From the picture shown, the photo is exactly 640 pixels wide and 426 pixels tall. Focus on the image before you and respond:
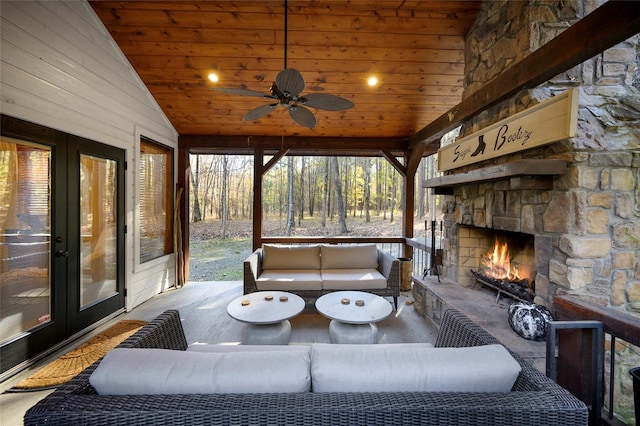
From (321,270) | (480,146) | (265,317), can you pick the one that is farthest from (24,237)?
(480,146)

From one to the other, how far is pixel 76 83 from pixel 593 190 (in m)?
4.81

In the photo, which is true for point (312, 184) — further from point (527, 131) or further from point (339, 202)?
point (527, 131)

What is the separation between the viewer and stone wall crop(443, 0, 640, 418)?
6.37 feet

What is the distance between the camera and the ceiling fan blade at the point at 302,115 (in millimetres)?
2660

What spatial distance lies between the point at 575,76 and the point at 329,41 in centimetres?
245

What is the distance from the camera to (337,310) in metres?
2.65

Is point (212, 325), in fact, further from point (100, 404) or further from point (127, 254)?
point (100, 404)

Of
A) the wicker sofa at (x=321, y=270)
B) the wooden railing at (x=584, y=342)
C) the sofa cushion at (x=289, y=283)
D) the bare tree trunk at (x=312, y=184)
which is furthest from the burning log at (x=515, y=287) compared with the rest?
the bare tree trunk at (x=312, y=184)

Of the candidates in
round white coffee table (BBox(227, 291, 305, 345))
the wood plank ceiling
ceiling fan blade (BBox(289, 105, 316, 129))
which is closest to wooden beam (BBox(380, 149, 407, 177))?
the wood plank ceiling

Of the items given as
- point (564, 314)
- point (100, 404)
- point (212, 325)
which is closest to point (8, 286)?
point (212, 325)

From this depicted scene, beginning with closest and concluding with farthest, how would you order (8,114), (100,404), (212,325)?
(100,404) < (8,114) < (212,325)

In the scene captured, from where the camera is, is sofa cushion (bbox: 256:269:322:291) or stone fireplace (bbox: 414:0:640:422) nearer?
stone fireplace (bbox: 414:0:640:422)

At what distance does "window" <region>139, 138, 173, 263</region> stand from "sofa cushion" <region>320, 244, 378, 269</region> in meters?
2.73

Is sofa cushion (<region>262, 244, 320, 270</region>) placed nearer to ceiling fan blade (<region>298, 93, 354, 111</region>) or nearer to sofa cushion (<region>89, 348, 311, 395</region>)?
ceiling fan blade (<region>298, 93, 354, 111</region>)
